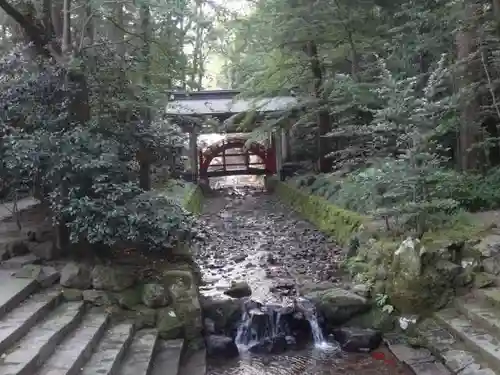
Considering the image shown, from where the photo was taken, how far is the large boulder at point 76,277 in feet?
19.7

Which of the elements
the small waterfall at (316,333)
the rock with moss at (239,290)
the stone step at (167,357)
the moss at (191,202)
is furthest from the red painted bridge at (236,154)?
the stone step at (167,357)

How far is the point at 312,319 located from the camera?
7.07 m

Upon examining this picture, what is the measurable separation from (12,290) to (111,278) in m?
1.09

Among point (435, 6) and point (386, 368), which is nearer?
point (386, 368)

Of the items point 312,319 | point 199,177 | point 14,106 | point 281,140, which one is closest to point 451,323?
point 312,319

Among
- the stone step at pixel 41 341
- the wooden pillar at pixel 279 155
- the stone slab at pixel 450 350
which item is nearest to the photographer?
the stone step at pixel 41 341

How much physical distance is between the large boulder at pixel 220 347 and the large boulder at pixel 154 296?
73cm

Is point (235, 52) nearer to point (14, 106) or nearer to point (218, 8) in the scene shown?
point (218, 8)

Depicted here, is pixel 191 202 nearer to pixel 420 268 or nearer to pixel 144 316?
pixel 144 316

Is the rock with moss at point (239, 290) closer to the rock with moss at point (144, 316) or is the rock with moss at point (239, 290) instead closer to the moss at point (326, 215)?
the rock with moss at point (144, 316)

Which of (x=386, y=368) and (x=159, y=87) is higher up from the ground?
(x=159, y=87)

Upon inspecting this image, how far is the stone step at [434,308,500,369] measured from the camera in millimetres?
5078

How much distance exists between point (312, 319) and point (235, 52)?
1155 centimetres

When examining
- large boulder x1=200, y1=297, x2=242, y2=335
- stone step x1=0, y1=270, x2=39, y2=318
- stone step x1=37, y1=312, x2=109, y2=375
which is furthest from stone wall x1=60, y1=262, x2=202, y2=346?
large boulder x1=200, y1=297, x2=242, y2=335
